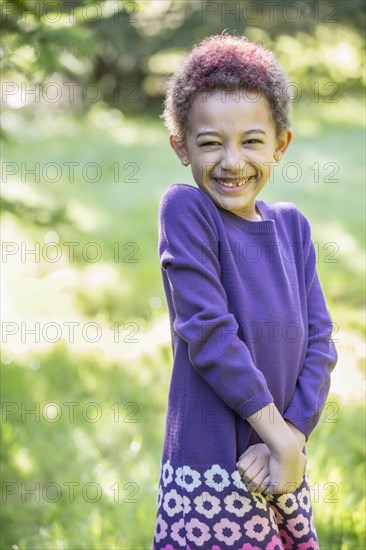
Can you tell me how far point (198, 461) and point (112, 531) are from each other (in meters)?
1.11

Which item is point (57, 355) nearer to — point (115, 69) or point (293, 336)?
point (293, 336)

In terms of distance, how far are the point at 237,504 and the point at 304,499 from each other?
223 millimetres

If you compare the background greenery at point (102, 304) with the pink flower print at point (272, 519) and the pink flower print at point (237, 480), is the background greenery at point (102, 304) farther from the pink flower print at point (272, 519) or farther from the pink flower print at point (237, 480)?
the pink flower print at point (237, 480)

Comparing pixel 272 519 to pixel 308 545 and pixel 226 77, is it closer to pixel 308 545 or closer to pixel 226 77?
pixel 308 545

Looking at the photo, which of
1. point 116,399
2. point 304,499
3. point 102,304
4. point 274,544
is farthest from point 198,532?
point 102,304

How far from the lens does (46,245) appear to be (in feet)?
19.4

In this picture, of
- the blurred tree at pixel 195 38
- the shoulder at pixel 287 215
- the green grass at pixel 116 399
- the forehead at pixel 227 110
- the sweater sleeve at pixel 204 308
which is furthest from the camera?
the blurred tree at pixel 195 38

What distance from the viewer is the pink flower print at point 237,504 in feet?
5.69

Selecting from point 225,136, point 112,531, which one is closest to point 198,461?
point 225,136

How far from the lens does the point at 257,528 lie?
1744mm

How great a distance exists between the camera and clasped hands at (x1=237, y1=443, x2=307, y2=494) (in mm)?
1688

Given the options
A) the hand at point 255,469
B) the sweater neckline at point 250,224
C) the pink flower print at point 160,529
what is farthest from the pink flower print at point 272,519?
the sweater neckline at point 250,224

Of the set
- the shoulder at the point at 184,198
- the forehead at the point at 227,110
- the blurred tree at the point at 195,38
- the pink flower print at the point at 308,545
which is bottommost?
the pink flower print at the point at 308,545

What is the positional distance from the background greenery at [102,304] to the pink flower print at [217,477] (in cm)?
90
